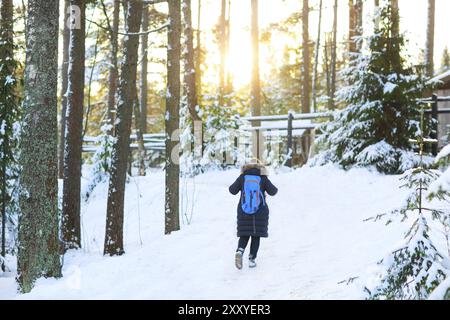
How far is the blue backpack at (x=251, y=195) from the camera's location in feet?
24.0

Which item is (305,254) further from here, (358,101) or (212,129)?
(212,129)

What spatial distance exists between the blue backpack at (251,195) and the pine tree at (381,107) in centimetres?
530

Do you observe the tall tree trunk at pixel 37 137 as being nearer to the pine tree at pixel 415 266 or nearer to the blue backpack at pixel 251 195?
the blue backpack at pixel 251 195

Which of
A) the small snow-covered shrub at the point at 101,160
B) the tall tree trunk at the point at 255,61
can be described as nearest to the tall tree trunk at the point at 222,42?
the tall tree trunk at the point at 255,61

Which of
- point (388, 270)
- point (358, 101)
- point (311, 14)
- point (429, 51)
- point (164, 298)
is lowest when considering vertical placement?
point (164, 298)

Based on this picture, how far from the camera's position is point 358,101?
490 inches

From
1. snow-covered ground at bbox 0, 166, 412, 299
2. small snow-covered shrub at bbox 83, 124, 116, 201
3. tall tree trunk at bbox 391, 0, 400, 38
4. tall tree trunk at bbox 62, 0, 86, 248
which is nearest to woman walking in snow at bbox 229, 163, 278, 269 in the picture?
snow-covered ground at bbox 0, 166, 412, 299

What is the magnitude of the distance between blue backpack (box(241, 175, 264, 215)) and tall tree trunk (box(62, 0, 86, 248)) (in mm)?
4137

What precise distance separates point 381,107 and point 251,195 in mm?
6170

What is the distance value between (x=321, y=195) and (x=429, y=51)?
10901mm

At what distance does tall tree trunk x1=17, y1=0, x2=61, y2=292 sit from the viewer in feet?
21.1

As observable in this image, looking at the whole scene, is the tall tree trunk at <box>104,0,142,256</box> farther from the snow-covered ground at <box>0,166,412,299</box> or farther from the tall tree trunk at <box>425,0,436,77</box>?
the tall tree trunk at <box>425,0,436,77</box>

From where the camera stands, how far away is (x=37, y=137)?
647 cm
